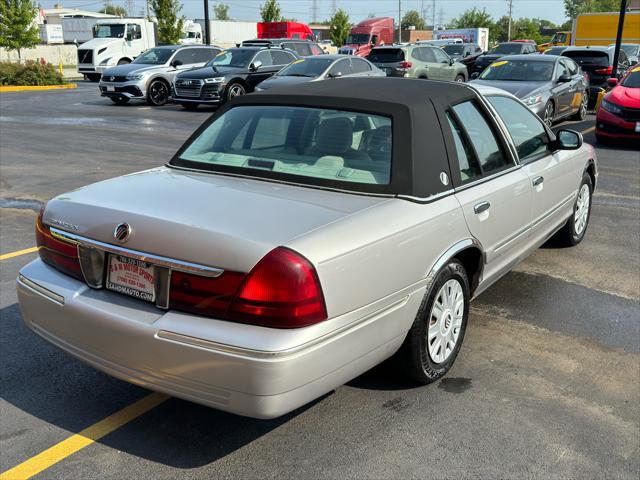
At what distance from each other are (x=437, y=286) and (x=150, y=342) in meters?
1.49

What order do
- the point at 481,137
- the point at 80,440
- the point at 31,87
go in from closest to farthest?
the point at 80,440
the point at 481,137
the point at 31,87

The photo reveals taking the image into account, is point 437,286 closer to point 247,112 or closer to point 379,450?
point 379,450

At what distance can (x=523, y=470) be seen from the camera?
9.97 feet

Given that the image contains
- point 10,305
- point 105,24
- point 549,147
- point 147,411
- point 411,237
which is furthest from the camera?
point 105,24

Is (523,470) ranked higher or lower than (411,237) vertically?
lower

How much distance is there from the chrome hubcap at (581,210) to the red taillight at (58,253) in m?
4.50

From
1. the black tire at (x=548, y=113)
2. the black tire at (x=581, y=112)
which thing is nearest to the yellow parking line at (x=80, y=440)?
the black tire at (x=548, y=113)

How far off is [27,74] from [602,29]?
26.9m

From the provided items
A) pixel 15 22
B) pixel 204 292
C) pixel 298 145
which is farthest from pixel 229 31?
pixel 204 292

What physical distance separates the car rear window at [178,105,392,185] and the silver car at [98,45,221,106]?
1694cm

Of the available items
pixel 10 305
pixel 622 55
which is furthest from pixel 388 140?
pixel 622 55

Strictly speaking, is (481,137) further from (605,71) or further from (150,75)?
(150,75)

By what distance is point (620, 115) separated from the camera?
12.3 metres

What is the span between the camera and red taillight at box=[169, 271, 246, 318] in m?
2.78
